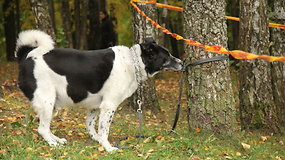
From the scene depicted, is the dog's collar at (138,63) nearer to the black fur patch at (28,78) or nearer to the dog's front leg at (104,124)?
the dog's front leg at (104,124)

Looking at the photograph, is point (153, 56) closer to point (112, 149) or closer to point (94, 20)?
point (112, 149)

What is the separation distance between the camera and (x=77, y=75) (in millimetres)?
5395

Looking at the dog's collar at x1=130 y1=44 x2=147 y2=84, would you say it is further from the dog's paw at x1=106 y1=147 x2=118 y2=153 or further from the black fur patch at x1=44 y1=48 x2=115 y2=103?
the dog's paw at x1=106 y1=147 x2=118 y2=153

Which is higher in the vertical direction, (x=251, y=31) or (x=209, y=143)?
(x=251, y=31)

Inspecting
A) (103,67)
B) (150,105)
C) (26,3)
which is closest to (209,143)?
(103,67)

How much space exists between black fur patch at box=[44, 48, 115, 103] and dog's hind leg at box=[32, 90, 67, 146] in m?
0.31

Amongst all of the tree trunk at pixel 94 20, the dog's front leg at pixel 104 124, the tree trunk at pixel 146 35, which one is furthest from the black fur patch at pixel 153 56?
the tree trunk at pixel 94 20

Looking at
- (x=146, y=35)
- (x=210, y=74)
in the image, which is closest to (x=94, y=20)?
(x=146, y=35)

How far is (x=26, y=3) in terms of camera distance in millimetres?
19531

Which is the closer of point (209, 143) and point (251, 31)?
point (209, 143)

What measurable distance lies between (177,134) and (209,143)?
27.6 inches

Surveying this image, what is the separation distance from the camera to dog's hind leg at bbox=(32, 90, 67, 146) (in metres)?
5.32

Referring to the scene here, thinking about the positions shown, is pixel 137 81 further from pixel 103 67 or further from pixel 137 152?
pixel 137 152

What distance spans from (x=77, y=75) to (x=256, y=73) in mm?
3249
